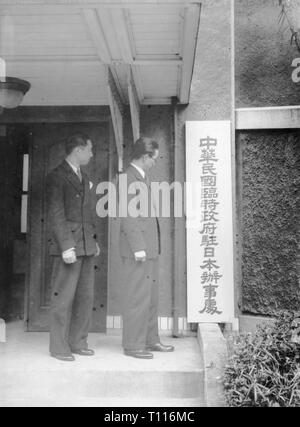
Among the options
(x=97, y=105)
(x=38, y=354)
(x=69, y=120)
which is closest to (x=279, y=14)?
(x=97, y=105)

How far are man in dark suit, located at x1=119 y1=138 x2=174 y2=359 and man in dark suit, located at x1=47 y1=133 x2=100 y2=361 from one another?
369 mm

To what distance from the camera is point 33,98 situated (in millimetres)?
5691

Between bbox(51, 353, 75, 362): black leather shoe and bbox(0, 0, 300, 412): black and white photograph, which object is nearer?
bbox(0, 0, 300, 412): black and white photograph

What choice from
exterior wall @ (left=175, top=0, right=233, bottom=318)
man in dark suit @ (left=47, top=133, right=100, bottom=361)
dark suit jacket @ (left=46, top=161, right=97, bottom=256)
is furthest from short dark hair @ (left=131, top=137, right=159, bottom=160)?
Result: exterior wall @ (left=175, top=0, right=233, bottom=318)

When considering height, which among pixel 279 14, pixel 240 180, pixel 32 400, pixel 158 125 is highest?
pixel 279 14

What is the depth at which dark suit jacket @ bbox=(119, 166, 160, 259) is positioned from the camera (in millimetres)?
4844

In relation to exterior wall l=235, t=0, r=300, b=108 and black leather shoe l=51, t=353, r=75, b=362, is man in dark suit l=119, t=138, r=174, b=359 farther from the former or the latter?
exterior wall l=235, t=0, r=300, b=108

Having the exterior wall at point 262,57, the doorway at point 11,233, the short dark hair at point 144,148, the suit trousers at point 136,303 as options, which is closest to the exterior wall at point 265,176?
the exterior wall at point 262,57

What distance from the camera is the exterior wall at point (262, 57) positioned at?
5.63m

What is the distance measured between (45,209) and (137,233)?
1.59 metres

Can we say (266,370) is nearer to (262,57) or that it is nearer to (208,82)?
(208,82)

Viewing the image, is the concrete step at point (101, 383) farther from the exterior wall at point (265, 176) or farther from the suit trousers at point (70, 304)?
the exterior wall at point (265, 176)

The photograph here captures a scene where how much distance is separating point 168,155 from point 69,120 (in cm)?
120
